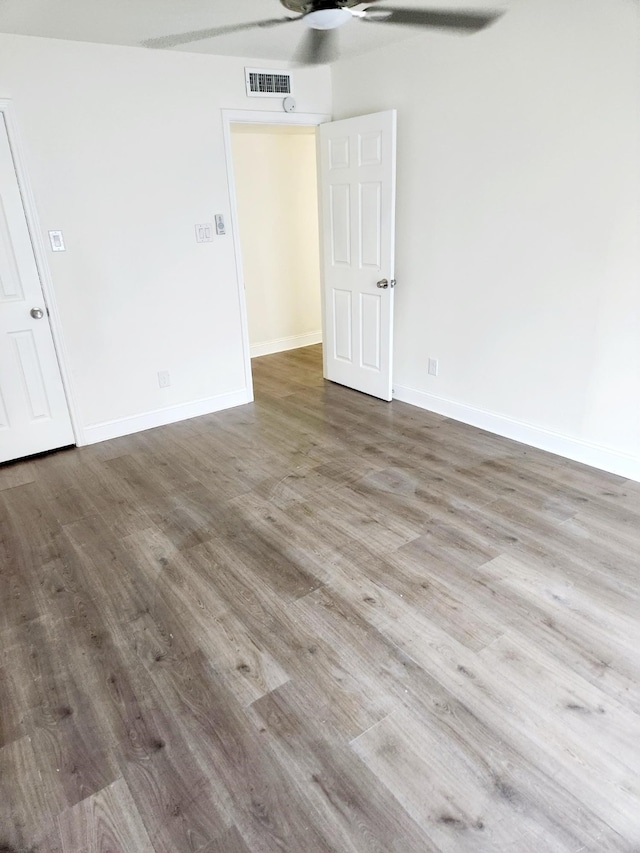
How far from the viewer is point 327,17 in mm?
1962

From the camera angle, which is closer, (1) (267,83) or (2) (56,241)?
(2) (56,241)

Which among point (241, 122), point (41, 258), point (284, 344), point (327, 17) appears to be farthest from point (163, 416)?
point (327, 17)

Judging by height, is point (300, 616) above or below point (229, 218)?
below

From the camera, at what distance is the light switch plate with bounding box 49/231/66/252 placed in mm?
3330

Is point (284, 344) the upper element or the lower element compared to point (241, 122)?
lower

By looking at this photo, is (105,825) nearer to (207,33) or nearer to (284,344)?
(207,33)

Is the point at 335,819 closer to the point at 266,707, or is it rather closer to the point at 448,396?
the point at 266,707

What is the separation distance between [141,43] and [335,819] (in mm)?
3979

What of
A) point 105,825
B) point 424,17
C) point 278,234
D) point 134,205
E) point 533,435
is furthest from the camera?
point 278,234

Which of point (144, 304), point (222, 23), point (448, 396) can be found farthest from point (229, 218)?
point (448, 396)

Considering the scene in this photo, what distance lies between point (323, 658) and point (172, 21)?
327 cm

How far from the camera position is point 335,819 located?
1395 mm

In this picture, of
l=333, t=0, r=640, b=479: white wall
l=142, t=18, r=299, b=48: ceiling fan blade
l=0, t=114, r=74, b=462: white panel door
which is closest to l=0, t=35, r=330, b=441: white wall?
l=0, t=114, r=74, b=462: white panel door

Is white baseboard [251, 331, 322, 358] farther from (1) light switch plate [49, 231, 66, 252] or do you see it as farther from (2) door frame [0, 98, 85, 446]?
(1) light switch plate [49, 231, 66, 252]
